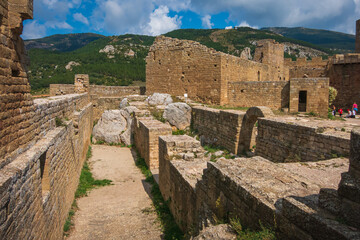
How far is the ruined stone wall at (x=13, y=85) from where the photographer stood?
3.15 m

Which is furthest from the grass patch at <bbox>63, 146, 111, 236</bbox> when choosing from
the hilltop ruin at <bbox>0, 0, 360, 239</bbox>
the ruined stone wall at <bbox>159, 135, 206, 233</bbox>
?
the ruined stone wall at <bbox>159, 135, 206, 233</bbox>

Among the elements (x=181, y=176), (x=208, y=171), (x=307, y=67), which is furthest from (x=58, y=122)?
(x=307, y=67)

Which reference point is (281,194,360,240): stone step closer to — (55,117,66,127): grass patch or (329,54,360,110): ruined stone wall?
(55,117,66,127): grass patch

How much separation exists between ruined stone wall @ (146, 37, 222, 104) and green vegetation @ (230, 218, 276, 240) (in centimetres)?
1098

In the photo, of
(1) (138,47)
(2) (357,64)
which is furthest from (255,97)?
(1) (138,47)

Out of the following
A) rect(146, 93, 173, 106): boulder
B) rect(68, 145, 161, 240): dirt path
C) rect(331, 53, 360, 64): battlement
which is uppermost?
rect(331, 53, 360, 64): battlement

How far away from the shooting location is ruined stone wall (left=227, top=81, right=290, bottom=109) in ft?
39.7

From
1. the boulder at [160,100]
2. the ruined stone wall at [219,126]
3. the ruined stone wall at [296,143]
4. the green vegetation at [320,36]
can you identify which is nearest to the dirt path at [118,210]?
the ruined stone wall at [219,126]

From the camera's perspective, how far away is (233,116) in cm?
898

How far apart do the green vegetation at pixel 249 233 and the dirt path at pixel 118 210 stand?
9.06 ft

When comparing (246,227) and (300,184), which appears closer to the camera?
(246,227)

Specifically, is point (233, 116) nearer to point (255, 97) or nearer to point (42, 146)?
point (255, 97)

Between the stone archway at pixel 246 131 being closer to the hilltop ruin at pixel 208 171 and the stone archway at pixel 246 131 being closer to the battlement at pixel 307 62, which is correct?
the hilltop ruin at pixel 208 171

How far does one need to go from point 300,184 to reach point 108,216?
181 inches
